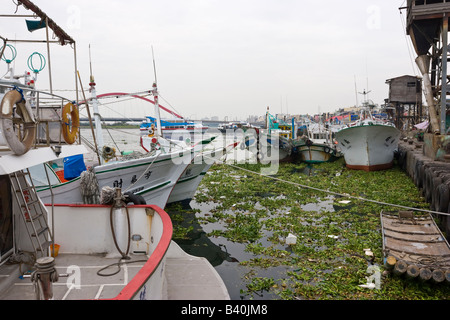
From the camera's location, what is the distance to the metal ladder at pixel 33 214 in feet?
14.0

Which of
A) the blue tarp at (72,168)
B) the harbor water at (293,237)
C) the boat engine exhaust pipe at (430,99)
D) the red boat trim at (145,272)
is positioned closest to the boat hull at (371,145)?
the boat engine exhaust pipe at (430,99)

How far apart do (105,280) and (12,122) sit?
2.54 meters

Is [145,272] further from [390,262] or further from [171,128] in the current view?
[171,128]

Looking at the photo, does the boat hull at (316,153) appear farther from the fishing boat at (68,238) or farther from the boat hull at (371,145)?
the fishing boat at (68,238)

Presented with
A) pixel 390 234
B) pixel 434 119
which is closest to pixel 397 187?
pixel 434 119

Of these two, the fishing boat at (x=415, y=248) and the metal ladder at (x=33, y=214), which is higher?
the metal ladder at (x=33, y=214)

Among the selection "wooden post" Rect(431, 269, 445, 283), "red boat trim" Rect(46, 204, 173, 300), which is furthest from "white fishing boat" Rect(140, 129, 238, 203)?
"wooden post" Rect(431, 269, 445, 283)

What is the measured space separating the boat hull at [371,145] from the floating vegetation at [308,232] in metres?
1.68

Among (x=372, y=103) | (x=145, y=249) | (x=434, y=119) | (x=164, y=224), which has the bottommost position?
(x=145, y=249)

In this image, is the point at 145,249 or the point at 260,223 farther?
the point at 260,223

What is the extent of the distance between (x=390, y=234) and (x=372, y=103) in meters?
14.8

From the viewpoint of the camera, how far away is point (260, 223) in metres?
9.18

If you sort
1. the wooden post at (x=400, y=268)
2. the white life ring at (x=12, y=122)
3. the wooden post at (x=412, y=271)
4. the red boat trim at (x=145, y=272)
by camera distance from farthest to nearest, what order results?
the wooden post at (x=400, y=268) < the wooden post at (x=412, y=271) < the white life ring at (x=12, y=122) < the red boat trim at (x=145, y=272)
